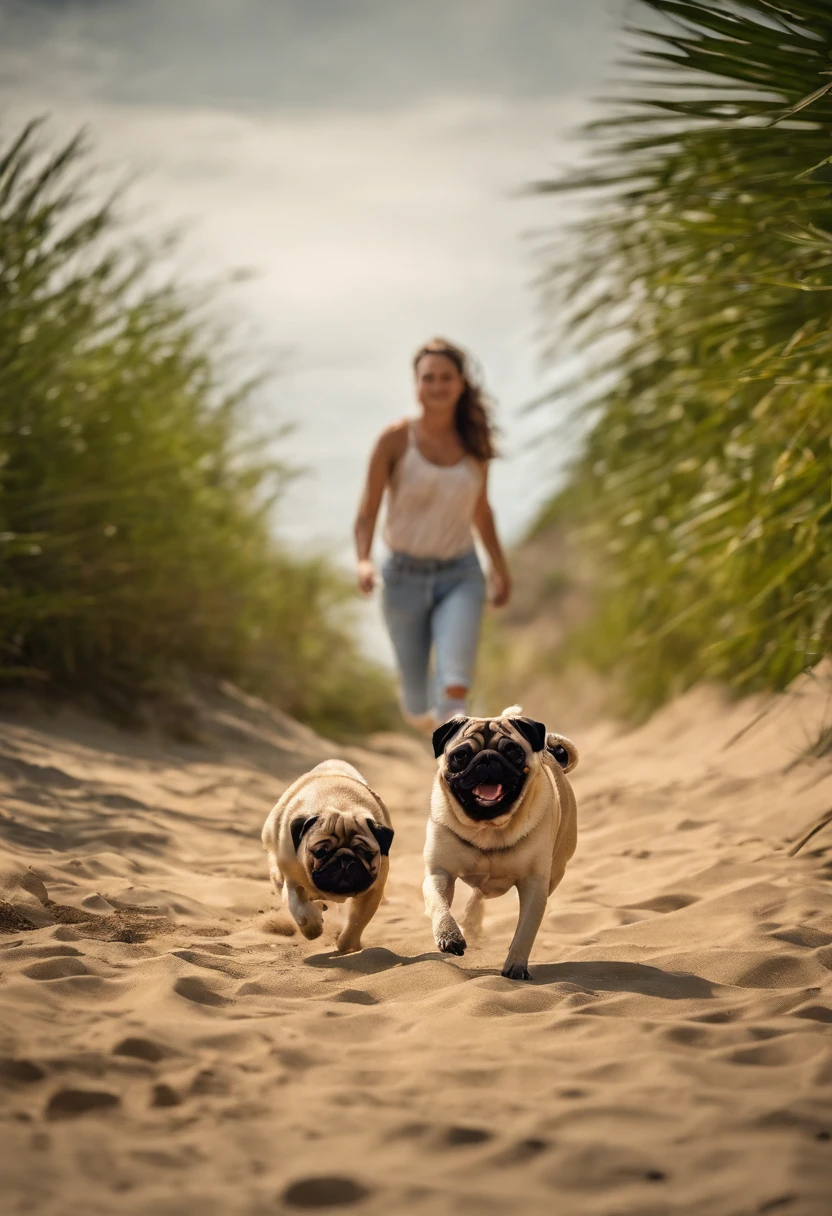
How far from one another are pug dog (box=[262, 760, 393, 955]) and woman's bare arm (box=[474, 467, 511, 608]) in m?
2.28

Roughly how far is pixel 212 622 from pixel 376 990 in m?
5.17

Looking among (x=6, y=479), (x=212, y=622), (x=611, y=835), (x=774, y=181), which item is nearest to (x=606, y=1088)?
(x=611, y=835)

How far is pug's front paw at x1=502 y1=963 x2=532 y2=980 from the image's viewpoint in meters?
2.84

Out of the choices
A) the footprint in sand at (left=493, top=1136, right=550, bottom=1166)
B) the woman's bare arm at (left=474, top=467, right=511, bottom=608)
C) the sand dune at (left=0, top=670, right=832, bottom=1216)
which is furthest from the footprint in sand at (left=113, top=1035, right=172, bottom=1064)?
the woman's bare arm at (left=474, top=467, right=511, bottom=608)

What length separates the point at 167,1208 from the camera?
67.0 inches

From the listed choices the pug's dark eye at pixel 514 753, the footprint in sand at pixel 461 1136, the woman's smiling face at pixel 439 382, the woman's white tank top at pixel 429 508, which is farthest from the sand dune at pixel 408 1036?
the woman's smiling face at pixel 439 382

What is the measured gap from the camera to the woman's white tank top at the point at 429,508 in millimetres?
5207

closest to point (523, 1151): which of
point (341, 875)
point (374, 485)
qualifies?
point (341, 875)

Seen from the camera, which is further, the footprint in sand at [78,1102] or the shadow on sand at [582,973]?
the shadow on sand at [582,973]

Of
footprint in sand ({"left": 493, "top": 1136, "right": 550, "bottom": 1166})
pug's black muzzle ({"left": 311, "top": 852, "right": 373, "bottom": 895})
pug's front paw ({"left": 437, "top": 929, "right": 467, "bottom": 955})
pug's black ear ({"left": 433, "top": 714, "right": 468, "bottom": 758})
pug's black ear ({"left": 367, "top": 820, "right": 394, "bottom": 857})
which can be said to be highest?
pug's black ear ({"left": 433, "top": 714, "right": 468, "bottom": 758})

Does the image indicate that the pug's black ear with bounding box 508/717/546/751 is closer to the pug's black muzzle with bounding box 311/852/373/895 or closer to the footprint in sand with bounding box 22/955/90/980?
the pug's black muzzle with bounding box 311/852/373/895

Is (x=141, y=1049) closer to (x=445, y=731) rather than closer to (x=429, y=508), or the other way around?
(x=445, y=731)

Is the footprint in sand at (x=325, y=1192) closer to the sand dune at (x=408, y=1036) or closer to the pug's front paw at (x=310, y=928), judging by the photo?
the sand dune at (x=408, y=1036)

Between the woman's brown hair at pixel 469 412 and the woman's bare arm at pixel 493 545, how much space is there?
6.8 inches
